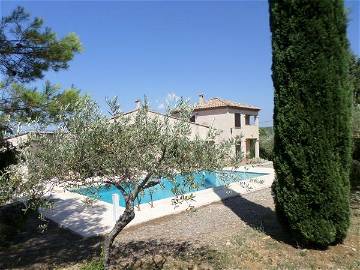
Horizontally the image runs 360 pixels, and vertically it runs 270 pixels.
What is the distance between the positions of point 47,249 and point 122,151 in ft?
19.2

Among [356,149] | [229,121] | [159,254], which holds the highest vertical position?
[229,121]

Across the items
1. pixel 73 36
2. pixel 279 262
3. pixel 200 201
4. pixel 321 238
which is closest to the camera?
pixel 279 262

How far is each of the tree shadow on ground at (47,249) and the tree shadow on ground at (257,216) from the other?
167 inches

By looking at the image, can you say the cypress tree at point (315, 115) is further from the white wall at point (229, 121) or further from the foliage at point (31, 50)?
the white wall at point (229, 121)

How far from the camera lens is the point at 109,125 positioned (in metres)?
5.56

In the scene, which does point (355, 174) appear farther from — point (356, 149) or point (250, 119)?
point (250, 119)

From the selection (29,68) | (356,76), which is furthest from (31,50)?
(356,76)

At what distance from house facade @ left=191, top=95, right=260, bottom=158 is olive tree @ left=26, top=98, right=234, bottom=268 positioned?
94.7 ft

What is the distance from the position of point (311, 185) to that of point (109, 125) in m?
5.13

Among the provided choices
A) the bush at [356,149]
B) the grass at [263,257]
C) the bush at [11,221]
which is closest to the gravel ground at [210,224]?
the grass at [263,257]

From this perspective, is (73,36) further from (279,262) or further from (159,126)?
(279,262)

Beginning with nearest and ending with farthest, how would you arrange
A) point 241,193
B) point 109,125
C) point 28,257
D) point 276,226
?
point 109,125 → point 28,257 → point 276,226 → point 241,193

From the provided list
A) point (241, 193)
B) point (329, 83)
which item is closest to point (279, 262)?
point (329, 83)

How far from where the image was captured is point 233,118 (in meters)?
36.6
